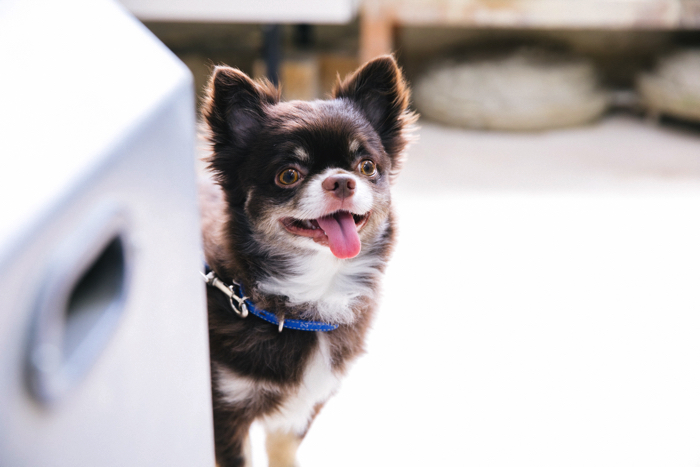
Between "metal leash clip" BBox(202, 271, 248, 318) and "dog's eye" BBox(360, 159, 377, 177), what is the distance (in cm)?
35

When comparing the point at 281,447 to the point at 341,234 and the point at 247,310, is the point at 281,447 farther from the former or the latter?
the point at 341,234

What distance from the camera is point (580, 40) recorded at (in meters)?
4.79

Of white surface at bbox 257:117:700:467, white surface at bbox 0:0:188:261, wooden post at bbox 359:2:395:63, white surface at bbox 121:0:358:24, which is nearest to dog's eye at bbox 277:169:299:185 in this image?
white surface at bbox 0:0:188:261

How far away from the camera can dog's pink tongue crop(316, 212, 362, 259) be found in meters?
1.14

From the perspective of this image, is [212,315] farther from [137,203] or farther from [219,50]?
[219,50]

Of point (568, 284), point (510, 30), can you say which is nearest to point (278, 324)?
point (568, 284)

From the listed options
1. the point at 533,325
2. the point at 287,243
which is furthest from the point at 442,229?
the point at 287,243

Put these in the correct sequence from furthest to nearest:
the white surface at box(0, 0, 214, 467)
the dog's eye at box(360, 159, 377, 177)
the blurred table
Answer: the blurred table, the dog's eye at box(360, 159, 377, 177), the white surface at box(0, 0, 214, 467)

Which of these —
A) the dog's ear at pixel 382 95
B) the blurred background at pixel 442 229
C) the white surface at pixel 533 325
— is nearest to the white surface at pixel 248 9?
the blurred background at pixel 442 229

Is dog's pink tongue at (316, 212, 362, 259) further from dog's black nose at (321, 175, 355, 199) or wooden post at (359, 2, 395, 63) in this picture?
wooden post at (359, 2, 395, 63)

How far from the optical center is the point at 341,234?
117 cm

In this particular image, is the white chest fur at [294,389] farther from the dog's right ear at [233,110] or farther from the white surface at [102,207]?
the dog's right ear at [233,110]

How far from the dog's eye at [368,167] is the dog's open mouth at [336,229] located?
0.09 m

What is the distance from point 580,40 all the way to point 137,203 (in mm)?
4918
